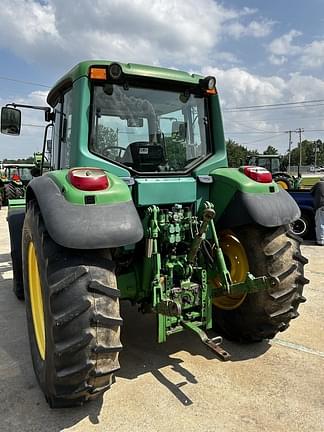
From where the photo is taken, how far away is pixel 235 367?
310 centimetres

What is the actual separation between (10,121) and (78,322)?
2.54 meters

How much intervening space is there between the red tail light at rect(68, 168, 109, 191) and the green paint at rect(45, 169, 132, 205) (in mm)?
29

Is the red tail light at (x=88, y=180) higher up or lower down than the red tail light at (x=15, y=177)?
lower down

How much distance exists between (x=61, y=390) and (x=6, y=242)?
23.6ft

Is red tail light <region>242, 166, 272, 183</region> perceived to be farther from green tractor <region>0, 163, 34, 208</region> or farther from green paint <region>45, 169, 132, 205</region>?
green tractor <region>0, 163, 34, 208</region>

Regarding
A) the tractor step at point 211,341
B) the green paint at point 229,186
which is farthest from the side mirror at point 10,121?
the tractor step at point 211,341

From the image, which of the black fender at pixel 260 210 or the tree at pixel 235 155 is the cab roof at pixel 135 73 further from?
the tree at pixel 235 155

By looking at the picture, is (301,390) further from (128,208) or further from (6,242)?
(6,242)

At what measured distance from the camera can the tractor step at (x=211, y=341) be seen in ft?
8.53

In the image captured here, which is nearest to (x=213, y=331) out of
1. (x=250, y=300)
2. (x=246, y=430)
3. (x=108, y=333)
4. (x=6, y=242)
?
(x=250, y=300)

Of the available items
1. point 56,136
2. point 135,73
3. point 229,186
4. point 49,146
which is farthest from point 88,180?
point 49,146

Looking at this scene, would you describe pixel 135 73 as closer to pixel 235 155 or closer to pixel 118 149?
pixel 118 149

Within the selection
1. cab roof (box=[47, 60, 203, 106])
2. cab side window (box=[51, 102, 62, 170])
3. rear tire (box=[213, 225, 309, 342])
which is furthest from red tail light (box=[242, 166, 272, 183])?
cab side window (box=[51, 102, 62, 170])

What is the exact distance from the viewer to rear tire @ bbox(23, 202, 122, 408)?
2.25 meters
